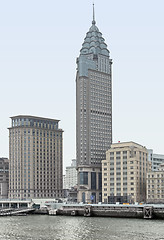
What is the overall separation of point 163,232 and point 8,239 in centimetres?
4639

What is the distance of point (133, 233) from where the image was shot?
441ft

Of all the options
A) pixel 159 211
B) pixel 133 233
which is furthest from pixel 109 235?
pixel 159 211

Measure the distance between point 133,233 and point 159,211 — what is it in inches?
2478

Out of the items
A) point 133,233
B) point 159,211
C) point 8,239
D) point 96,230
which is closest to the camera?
point 8,239

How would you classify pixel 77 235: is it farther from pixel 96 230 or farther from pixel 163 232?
pixel 163 232

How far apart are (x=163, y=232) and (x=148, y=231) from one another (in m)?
5.43

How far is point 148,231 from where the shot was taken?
13950cm

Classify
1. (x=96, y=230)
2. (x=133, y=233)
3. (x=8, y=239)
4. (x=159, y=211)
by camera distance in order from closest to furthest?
(x=8, y=239) < (x=133, y=233) < (x=96, y=230) < (x=159, y=211)

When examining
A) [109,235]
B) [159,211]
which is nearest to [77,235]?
[109,235]

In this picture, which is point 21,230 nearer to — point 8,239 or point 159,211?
point 8,239

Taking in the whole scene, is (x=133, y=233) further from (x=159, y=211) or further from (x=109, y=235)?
(x=159, y=211)

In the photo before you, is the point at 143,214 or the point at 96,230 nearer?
the point at 96,230

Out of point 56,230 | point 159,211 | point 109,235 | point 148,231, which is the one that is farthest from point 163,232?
point 159,211

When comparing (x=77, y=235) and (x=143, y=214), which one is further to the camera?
(x=143, y=214)
